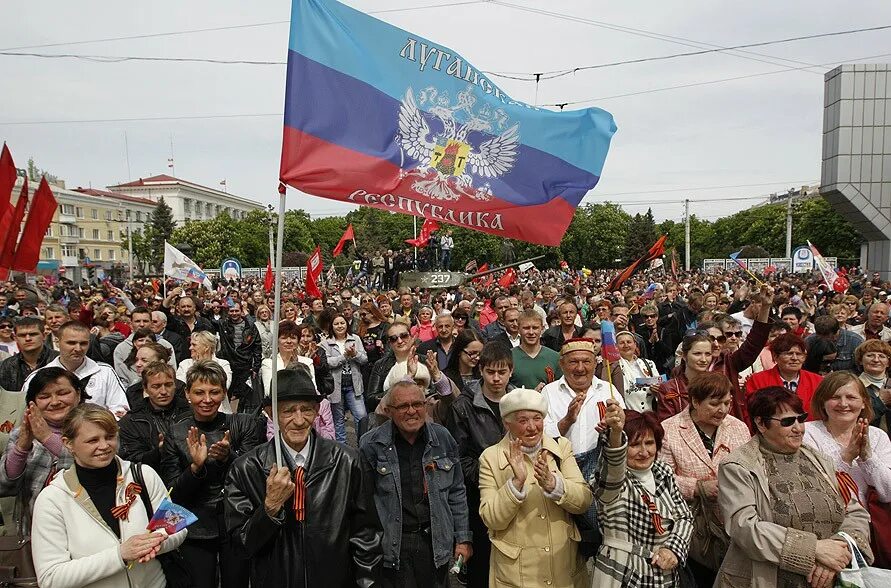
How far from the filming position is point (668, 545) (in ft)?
11.3

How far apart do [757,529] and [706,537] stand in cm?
73

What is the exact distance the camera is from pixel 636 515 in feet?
11.5

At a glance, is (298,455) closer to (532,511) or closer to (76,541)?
(76,541)

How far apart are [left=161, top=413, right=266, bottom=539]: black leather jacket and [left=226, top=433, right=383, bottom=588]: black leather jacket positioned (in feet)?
1.49

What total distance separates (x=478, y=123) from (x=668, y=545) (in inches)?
124

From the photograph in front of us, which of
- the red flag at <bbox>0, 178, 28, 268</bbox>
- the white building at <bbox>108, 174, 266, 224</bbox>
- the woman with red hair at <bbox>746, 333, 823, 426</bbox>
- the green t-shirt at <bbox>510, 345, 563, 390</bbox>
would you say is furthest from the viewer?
the white building at <bbox>108, 174, 266, 224</bbox>

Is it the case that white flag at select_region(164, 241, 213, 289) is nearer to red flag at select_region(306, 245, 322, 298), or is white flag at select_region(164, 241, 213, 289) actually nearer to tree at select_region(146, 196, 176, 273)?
red flag at select_region(306, 245, 322, 298)

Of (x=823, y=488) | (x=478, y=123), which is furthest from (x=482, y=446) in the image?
(x=478, y=123)

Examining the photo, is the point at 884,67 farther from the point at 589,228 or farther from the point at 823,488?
the point at 589,228

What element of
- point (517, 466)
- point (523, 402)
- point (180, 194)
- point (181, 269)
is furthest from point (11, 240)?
point (180, 194)

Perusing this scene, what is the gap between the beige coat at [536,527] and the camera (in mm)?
3545

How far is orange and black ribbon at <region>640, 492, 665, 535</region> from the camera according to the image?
3448 mm

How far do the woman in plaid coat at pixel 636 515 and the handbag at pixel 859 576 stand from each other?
0.72m

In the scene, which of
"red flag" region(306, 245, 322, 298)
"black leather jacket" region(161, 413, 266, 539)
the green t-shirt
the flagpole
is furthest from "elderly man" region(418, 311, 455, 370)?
"red flag" region(306, 245, 322, 298)
